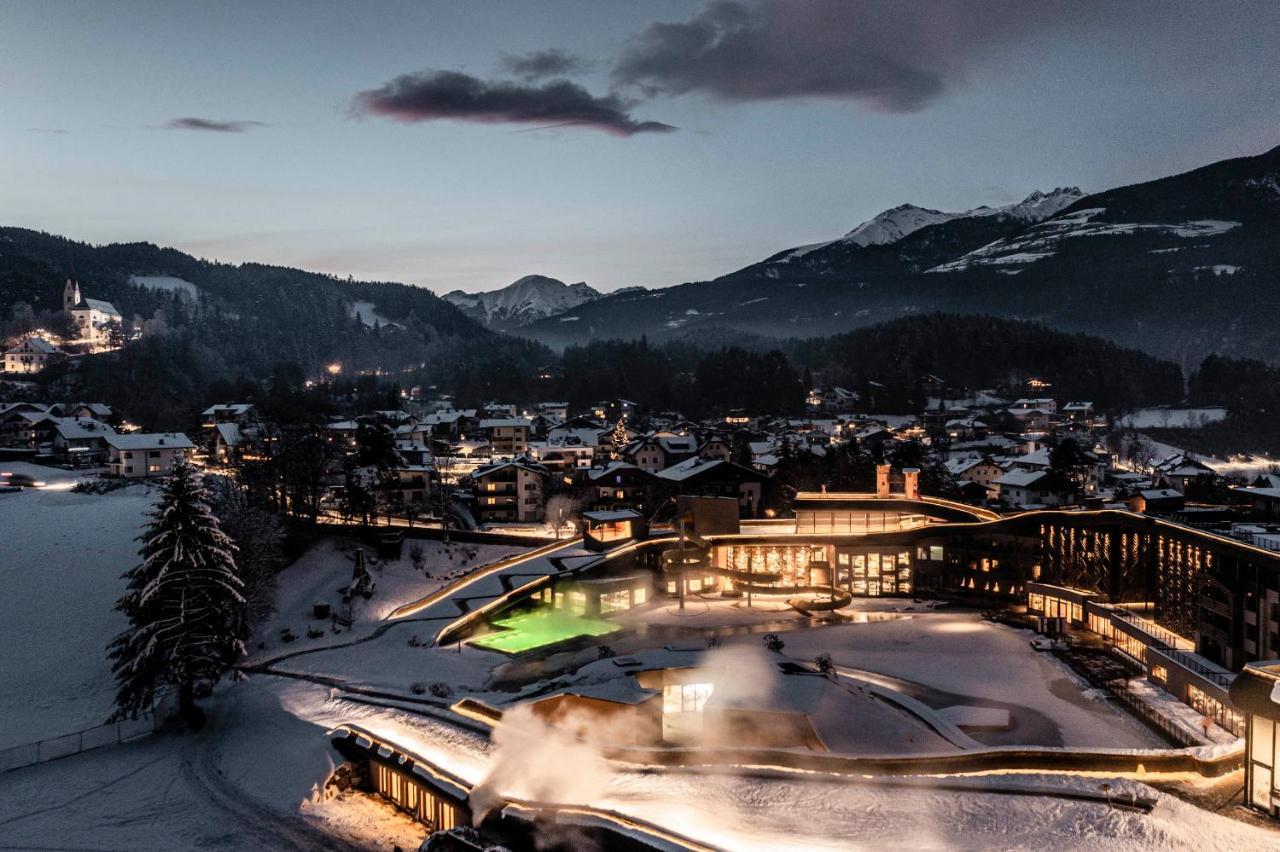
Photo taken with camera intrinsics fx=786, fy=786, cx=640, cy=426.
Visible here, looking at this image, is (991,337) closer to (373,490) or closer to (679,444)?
(679,444)

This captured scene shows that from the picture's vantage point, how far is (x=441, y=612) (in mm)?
33500

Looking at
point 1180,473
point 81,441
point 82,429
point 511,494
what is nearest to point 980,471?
point 1180,473

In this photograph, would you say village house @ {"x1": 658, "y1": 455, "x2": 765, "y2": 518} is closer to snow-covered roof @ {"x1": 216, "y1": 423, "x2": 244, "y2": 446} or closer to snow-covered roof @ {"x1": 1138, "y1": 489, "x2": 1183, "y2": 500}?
snow-covered roof @ {"x1": 1138, "y1": 489, "x2": 1183, "y2": 500}

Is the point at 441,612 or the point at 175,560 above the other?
the point at 175,560

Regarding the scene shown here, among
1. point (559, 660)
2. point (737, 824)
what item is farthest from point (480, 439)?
point (737, 824)

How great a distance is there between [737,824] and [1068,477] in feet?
187

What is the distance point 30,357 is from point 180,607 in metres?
105

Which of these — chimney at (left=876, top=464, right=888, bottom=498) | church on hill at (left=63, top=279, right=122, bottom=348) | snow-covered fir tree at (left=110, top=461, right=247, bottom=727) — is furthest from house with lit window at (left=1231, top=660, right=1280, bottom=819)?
church on hill at (left=63, top=279, right=122, bottom=348)

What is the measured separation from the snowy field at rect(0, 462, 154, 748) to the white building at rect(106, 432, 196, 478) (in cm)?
802

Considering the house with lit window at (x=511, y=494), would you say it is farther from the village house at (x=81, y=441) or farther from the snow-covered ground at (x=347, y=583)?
the village house at (x=81, y=441)

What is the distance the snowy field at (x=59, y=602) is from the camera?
25.8 meters

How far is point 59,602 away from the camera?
33.2 meters

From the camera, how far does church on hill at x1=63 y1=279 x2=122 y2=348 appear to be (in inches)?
5089

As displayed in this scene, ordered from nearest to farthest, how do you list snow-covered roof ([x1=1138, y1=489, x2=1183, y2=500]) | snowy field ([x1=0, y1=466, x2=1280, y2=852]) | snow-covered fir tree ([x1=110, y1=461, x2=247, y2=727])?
1. snowy field ([x1=0, y1=466, x2=1280, y2=852])
2. snow-covered fir tree ([x1=110, y1=461, x2=247, y2=727])
3. snow-covered roof ([x1=1138, y1=489, x2=1183, y2=500])
